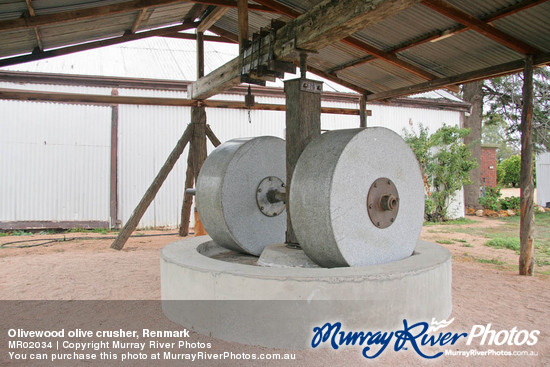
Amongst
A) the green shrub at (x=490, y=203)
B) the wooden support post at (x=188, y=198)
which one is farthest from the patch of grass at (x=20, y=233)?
the green shrub at (x=490, y=203)

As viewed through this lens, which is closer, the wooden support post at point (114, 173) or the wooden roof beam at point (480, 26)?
the wooden roof beam at point (480, 26)

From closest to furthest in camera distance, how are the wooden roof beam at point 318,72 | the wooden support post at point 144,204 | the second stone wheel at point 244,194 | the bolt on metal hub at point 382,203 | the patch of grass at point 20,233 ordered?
the bolt on metal hub at point 382,203 < the second stone wheel at point 244,194 < the wooden support post at point 144,204 < the wooden roof beam at point 318,72 < the patch of grass at point 20,233

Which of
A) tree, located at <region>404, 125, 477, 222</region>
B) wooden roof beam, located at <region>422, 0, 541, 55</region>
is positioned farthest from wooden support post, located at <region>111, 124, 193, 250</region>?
tree, located at <region>404, 125, 477, 222</region>

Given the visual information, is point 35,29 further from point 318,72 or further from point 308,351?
point 308,351

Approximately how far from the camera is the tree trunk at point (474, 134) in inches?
542

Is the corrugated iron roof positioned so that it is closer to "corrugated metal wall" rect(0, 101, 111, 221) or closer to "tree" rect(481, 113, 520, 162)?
"corrugated metal wall" rect(0, 101, 111, 221)

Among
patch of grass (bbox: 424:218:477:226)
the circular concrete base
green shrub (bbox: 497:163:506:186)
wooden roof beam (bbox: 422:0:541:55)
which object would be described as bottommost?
patch of grass (bbox: 424:218:477:226)

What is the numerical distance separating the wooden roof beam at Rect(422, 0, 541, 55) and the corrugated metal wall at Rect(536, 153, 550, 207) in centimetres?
1147

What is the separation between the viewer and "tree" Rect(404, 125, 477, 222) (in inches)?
459

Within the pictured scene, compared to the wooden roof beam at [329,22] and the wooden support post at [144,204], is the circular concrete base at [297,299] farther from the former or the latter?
the wooden support post at [144,204]

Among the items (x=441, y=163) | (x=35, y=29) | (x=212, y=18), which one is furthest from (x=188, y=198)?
(x=441, y=163)

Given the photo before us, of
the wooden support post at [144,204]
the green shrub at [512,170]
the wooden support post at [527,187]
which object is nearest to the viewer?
the wooden support post at [527,187]

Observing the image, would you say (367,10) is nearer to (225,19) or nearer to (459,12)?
(459,12)

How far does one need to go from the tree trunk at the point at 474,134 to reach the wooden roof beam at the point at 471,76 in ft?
25.5
